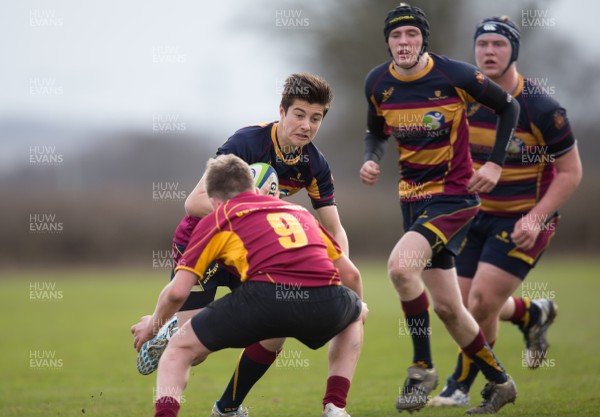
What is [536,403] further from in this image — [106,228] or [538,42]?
[538,42]

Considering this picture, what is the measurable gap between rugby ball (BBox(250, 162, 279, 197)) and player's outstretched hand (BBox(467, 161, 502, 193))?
1.42 m

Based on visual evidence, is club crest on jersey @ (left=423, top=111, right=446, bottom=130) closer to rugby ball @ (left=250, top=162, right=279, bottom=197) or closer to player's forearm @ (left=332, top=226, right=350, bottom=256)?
player's forearm @ (left=332, top=226, right=350, bottom=256)

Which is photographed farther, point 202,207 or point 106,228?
point 106,228

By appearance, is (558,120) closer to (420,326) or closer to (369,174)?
(369,174)

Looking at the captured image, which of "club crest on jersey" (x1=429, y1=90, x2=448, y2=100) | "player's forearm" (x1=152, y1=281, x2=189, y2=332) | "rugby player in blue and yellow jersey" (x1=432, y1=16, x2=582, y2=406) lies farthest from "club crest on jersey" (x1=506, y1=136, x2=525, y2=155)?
"player's forearm" (x1=152, y1=281, x2=189, y2=332)

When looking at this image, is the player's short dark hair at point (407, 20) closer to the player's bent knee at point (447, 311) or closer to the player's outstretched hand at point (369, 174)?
the player's outstretched hand at point (369, 174)

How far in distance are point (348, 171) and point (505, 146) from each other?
3208 centimetres

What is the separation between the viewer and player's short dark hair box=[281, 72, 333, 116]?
515cm

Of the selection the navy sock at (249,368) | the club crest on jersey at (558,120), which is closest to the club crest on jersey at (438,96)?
the club crest on jersey at (558,120)

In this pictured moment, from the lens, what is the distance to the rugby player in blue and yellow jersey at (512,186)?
6277 mm

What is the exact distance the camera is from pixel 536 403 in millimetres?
6242

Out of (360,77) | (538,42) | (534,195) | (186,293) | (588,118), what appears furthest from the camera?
(360,77)

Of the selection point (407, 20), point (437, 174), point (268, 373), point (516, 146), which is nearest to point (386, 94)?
point (407, 20)

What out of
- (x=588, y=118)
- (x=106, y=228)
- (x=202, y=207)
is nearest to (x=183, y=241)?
(x=202, y=207)
